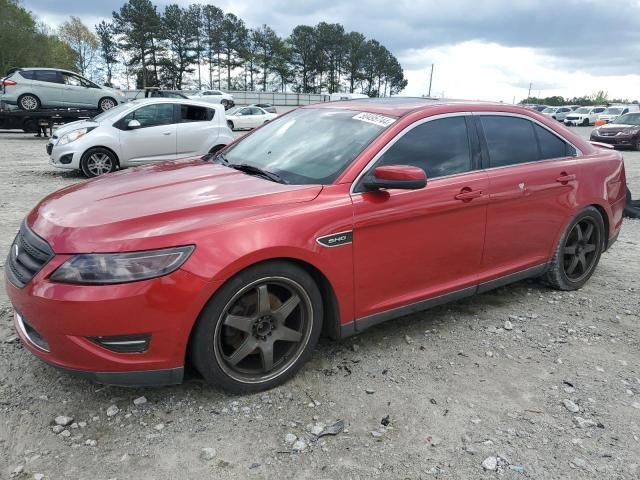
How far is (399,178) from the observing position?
286 cm

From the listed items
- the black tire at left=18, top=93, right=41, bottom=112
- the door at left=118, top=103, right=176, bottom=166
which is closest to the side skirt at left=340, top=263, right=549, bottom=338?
the door at left=118, top=103, right=176, bottom=166

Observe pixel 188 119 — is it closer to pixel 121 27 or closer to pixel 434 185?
pixel 434 185

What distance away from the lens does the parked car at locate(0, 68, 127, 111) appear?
1738 cm

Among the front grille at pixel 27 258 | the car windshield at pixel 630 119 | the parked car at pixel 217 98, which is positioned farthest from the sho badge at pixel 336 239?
the parked car at pixel 217 98

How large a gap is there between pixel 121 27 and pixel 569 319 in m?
74.7

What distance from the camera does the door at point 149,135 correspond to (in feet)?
31.6

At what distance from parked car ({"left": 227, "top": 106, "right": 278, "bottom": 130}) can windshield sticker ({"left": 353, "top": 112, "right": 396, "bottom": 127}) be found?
2182 centimetres

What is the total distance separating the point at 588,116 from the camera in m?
41.0

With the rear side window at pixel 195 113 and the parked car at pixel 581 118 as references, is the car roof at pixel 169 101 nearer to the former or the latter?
the rear side window at pixel 195 113

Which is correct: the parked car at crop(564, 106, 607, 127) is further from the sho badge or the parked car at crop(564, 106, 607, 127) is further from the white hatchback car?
the sho badge

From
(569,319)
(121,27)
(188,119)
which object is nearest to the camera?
(569,319)

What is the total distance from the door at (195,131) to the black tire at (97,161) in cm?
125

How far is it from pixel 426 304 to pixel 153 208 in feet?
6.09

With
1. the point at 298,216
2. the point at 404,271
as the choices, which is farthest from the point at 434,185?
the point at 298,216
